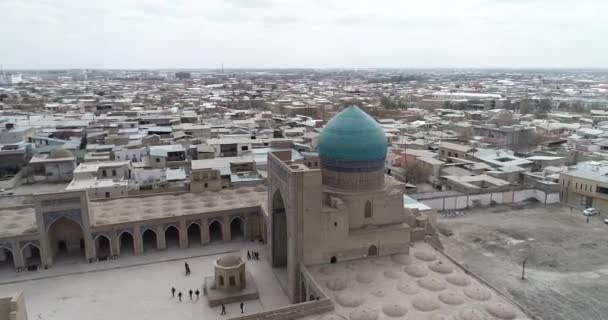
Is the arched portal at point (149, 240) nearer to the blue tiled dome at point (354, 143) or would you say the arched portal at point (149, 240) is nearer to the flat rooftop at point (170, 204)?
the flat rooftop at point (170, 204)

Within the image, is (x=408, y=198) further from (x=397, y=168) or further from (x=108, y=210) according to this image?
(x=108, y=210)

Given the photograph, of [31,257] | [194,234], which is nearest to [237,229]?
[194,234]

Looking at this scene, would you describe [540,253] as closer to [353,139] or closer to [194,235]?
[353,139]

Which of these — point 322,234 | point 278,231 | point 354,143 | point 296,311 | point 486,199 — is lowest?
point 486,199

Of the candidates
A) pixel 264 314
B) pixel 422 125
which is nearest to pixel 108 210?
pixel 264 314

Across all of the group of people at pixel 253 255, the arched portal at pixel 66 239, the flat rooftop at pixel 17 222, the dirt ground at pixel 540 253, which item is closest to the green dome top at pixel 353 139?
the group of people at pixel 253 255
